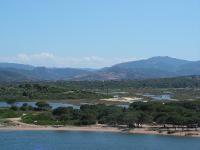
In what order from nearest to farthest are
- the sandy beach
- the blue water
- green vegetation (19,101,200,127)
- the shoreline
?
the blue water < the shoreline < the sandy beach < green vegetation (19,101,200,127)

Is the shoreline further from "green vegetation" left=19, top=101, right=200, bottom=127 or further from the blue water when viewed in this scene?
"green vegetation" left=19, top=101, right=200, bottom=127

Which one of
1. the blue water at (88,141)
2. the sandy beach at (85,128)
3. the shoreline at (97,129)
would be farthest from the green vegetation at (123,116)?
the blue water at (88,141)

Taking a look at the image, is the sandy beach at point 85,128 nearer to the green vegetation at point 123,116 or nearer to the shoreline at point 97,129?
the shoreline at point 97,129

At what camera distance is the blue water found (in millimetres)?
58784

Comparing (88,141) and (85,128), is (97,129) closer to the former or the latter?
(85,128)

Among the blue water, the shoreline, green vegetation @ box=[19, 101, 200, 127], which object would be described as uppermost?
green vegetation @ box=[19, 101, 200, 127]

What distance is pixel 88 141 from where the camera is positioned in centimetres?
6406

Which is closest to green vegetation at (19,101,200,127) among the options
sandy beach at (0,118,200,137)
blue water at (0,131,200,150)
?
sandy beach at (0,118,200,137)

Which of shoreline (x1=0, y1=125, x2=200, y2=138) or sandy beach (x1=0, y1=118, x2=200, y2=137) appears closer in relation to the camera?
shoreline (x1=0, y1=125, x2=200, y2=138)

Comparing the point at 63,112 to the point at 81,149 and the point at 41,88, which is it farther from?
the point at 41,88

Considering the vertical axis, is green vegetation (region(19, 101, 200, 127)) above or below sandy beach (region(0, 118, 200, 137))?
above

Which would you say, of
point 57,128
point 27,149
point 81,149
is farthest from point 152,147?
point 57,128

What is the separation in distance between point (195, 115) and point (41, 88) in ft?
274

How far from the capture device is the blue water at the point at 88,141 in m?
58.8
